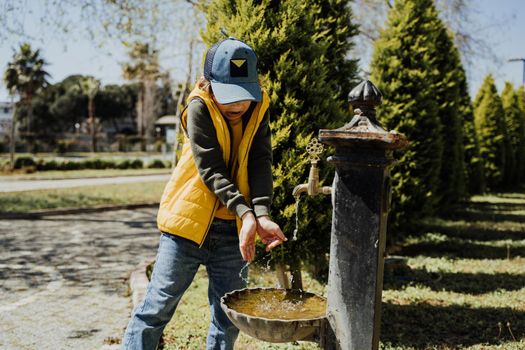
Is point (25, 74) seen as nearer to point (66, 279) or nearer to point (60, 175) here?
point (60, 175)

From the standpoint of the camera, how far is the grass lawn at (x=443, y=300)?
4.17m

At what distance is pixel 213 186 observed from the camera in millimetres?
2445

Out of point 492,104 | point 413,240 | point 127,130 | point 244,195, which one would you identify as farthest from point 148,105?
point 244,195

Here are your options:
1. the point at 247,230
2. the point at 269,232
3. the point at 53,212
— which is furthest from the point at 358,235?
the point at 53,212

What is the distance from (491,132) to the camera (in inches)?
837

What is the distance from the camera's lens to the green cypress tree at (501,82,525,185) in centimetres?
2511

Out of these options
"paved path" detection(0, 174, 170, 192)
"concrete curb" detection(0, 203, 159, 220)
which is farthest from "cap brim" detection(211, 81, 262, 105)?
"paved path" detection(0, 174, 170, 192)

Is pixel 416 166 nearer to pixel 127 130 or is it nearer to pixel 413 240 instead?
pixel 413 240

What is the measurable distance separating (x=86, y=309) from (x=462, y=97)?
50.5ft

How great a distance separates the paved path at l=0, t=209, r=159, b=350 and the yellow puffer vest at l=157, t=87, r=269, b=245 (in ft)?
6.72

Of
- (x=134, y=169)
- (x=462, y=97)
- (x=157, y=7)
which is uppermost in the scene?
(x=157, y=7)

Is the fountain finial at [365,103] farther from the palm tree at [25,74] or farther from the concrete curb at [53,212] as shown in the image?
the palm tree at [25,74]

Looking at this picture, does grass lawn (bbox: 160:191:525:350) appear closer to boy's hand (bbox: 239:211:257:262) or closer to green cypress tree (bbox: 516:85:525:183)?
boy's hand (bbox: 239:211:257:262)

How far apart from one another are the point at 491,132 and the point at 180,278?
69.4 ft
